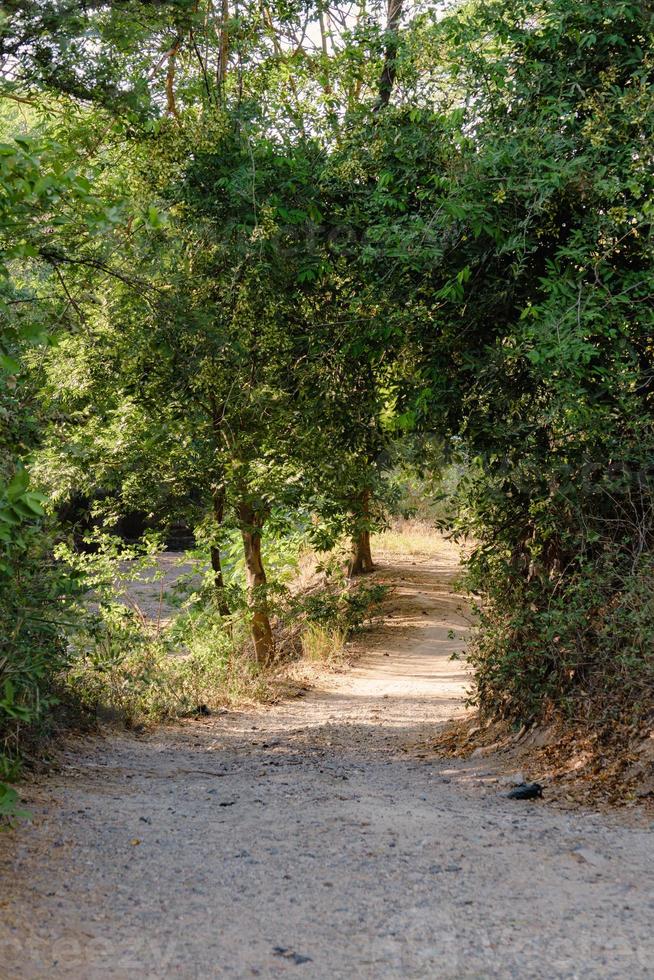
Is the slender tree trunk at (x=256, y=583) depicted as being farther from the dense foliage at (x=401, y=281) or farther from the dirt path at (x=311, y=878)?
the dirt path at (x=311, y=878)

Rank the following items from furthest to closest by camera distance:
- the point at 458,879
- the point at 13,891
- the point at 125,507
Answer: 1. the point at 125,507
2. the point at 458,879
3. the point at 13,891

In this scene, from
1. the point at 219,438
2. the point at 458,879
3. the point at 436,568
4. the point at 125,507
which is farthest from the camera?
the point at 436,568

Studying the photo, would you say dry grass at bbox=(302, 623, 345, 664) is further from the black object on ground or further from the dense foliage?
the black object on ground

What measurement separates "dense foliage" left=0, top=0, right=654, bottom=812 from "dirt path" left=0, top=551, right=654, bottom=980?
0.76 metres

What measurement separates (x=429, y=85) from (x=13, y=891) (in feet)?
20.1

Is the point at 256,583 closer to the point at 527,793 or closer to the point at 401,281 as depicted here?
the point at 401,281

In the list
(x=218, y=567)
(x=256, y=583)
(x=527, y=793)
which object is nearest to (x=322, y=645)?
(x=256, y=583)

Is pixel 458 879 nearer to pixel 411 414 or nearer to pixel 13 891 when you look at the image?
pixel 13 891

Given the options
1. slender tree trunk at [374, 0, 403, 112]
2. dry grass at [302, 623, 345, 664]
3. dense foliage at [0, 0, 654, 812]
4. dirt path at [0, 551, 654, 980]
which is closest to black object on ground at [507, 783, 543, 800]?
dirt path at [0, 551, 654, 980]

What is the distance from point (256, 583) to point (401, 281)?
6.57 meters

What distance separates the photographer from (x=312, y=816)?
5.47 m

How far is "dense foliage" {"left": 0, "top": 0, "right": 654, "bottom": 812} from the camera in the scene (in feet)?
19.8

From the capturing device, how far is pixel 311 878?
4.40 meters

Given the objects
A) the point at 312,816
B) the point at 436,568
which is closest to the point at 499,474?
the point at 312,816
